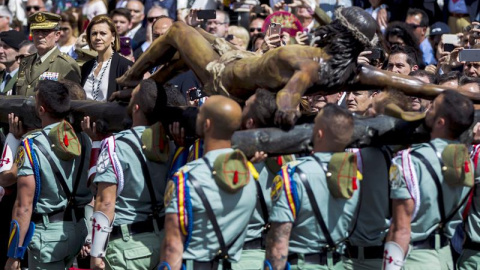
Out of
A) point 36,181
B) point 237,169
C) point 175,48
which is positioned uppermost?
point 175,48

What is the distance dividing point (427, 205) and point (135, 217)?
2073mm

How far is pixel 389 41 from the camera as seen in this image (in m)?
11.1

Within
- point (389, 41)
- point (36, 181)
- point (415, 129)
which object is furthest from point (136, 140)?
point (389, 41)

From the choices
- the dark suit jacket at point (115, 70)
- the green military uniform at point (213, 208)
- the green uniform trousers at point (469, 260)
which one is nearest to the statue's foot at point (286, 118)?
the green military uniform at point (213, 208)

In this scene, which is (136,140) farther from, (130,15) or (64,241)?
(130,15)

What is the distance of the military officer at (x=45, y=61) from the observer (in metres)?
10.1

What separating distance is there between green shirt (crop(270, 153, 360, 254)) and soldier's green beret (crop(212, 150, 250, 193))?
0.27 meters

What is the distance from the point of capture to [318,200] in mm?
6406

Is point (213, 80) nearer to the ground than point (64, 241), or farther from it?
farther from it

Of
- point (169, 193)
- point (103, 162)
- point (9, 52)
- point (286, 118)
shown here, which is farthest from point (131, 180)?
point (9, 52)

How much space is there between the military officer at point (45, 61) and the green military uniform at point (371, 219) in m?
3.98

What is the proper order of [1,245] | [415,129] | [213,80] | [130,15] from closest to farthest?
[415,129], [213,80], [1,245], [130,15]

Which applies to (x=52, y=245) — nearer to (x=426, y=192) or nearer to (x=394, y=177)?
(x=394, y=177)

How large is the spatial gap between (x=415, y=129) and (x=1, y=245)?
4987mm
